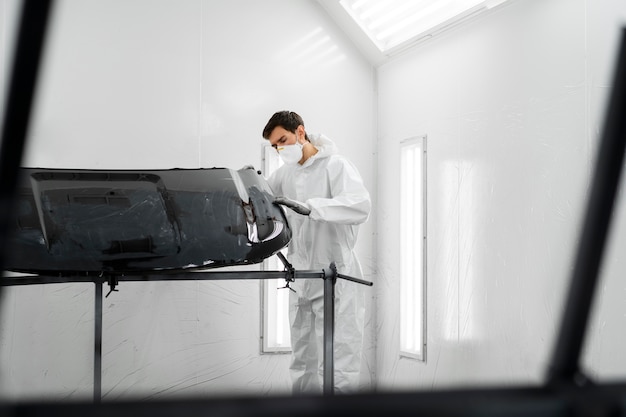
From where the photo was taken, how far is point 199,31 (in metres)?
2.84

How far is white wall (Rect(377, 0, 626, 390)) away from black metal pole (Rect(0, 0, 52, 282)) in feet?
5.47

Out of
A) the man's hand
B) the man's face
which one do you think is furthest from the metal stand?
the man's face

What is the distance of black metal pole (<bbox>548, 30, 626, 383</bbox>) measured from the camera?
240 millimetres

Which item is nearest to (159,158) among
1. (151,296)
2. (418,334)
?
(151,296)

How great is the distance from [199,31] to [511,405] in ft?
9.30

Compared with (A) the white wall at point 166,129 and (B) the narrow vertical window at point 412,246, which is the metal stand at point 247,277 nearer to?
(A) the white wall at point 166,129

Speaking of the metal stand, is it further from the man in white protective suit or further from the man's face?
the man's face

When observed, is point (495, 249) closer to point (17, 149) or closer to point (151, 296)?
point (151, 296)

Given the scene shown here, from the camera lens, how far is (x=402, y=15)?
2.80 meters

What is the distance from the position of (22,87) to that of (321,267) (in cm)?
237

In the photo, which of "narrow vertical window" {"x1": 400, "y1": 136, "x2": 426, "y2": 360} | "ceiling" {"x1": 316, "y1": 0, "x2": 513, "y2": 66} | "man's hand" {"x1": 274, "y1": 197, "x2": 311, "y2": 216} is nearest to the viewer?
"man's hand" {"x1": 274, "y1": 197, "x2": 311, "y2": 216}

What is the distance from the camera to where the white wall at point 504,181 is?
1.95 metres

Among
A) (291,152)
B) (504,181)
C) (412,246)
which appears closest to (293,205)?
(291,152)

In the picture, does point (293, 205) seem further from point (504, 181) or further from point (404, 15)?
point (404, 15)
